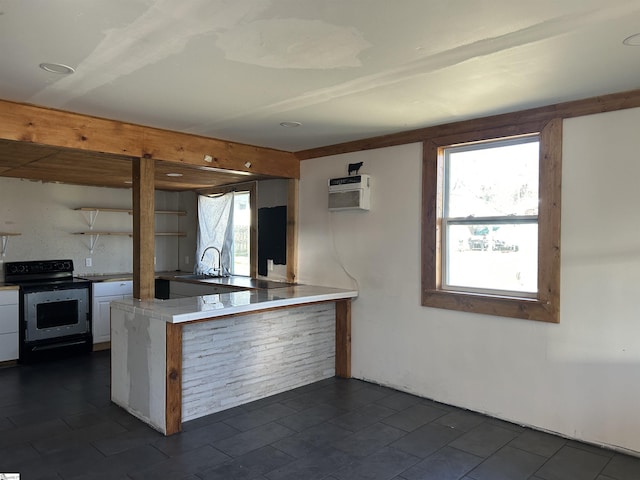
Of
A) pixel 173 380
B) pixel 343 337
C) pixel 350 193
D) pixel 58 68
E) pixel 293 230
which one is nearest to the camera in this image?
pixel 58 68

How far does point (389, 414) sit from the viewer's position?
11.5 feet

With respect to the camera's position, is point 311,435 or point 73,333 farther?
point 73,333

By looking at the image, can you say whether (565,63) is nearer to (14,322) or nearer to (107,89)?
(107,89)

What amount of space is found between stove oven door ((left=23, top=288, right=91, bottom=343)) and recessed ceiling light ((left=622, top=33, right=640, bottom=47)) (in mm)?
5438

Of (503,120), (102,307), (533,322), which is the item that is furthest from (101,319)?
(503,120)

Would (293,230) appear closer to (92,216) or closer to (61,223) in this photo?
(92,216)

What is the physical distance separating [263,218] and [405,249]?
2.09m

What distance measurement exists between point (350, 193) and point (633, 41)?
2.51 m

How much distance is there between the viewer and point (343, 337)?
443 cm

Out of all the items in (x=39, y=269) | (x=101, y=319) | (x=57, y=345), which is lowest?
(x=57, y=345)

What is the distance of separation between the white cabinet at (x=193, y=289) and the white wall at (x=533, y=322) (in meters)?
1.35

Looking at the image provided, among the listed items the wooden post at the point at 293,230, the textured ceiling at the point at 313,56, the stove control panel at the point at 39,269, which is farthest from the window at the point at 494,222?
the stove control panel at the point at 39,269

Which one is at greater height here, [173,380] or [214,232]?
[214,232]

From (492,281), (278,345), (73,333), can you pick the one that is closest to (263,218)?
(278,345)
